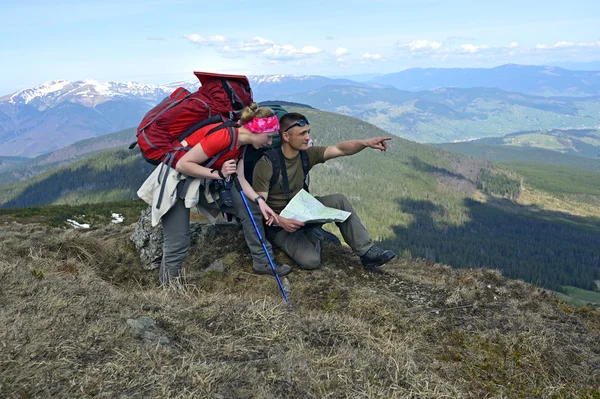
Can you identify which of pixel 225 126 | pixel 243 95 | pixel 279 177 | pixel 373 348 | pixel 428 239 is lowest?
pixel 428 239

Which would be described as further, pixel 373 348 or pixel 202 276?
pixel 202 276

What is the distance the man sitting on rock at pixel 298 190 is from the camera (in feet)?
27.8

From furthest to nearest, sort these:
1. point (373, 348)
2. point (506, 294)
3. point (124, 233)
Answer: point (124, 233) < point (506, 294) < point (373, 348)

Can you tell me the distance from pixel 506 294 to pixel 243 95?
668cm

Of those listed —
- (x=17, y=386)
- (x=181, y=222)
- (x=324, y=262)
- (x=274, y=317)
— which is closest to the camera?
(x=17, y=386)

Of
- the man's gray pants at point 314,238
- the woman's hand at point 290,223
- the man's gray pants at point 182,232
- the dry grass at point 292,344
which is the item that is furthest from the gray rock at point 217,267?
the woman's hand at point 290,223

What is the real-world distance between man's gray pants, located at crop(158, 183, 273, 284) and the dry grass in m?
0.76

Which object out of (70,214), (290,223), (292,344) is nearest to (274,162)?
(290,223)

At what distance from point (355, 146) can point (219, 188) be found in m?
Answer: 3.13

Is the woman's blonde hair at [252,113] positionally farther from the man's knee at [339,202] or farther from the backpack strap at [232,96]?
the man's knee at [339,202]

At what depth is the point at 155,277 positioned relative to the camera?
31.3 ft

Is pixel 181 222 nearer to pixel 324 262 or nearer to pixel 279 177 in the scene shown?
pixel 279 177

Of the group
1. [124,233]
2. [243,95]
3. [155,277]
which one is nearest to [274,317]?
[243,95]

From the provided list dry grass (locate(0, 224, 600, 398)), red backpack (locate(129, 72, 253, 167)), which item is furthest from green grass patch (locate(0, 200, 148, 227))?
dry grass (locate(0, 224, 600, 398))
